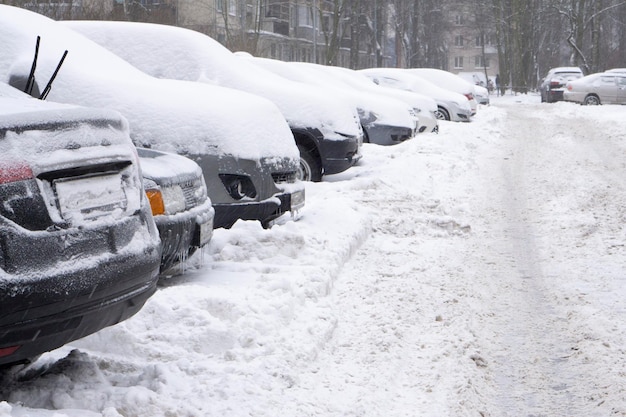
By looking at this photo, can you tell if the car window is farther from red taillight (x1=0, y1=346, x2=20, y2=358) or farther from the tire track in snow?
red taillight (x1=0, y1=346, x2=20, y2=358)

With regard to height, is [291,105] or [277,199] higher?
[291,105]

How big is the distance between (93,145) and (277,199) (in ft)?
12.1

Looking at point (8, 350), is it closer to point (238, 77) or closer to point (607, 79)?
point (238, 77)

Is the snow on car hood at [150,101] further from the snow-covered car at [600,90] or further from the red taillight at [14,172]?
the snow-covered car at [600,90]

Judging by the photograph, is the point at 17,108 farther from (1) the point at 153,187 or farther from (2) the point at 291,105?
(2) the point at 291,105

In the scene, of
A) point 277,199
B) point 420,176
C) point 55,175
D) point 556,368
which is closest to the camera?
point 55,175

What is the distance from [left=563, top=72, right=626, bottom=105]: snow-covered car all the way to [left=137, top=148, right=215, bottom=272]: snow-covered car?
31550 millimetres

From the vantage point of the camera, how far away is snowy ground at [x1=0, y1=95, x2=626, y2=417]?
4.03m

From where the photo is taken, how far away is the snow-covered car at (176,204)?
5.30 m

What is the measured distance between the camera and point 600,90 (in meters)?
34.9

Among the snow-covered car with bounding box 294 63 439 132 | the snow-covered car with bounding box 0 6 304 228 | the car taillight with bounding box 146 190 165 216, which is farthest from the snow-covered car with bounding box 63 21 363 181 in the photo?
the snow-covered car with bounding box 294 63 439 132

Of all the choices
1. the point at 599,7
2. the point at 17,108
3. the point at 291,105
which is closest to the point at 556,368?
the point at 17,108

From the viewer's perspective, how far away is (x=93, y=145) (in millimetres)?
3664

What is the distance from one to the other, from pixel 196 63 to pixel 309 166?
187cm
